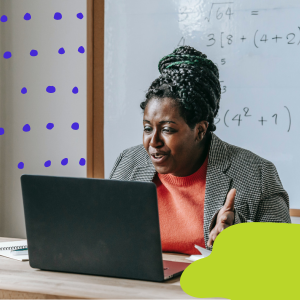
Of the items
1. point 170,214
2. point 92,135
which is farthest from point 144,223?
point 92,135

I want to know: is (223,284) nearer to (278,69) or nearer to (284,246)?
(284,246)

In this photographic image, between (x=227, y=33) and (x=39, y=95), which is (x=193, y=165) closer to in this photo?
(x=227, y=33)

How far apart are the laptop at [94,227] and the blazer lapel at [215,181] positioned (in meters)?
0.40

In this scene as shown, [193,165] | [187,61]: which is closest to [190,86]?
[187,61]

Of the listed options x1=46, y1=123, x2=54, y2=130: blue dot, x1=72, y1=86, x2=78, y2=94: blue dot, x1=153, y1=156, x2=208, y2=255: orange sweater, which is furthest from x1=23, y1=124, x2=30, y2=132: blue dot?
x1=153, y1=156, x2=208, y2=255: orange sweater

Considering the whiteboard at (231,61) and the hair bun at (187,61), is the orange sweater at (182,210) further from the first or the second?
the whiteboard at (231,61)

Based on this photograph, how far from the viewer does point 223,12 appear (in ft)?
6.37

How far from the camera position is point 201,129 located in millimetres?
1402

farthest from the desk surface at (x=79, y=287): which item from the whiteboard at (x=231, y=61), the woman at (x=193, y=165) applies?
the whiteboard at (x=231, y=61)

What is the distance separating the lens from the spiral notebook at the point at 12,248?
1.06 meters

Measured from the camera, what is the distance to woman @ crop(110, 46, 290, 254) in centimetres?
131

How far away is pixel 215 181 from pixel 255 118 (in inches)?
27.6

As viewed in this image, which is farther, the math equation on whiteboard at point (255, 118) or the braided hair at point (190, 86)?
the math equation on whiteboard at point (255, 118)

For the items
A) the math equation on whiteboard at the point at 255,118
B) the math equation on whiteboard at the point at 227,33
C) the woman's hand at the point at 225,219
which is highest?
the math equation on whiteboard at the point at 227,33
